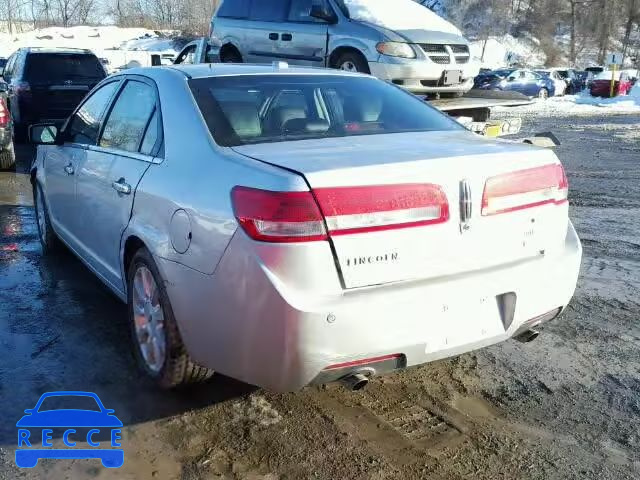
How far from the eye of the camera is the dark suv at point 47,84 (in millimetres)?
12289

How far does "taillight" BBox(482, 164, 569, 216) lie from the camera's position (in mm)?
2859

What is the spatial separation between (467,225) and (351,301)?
61 centimetres

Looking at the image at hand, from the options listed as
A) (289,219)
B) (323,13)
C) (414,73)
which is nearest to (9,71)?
(323,13)

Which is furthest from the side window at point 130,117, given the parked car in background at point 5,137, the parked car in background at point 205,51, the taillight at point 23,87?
the taillight at point 23,87

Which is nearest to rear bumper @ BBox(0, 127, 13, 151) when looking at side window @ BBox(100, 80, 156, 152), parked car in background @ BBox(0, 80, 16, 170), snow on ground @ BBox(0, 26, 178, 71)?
parked car in background @ BBox(0, 80, 16, 170)

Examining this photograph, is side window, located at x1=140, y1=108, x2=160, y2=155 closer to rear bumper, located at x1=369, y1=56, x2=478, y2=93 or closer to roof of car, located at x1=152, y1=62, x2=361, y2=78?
roof of car, located at x1=152, y1=62, x2=361, y2=78

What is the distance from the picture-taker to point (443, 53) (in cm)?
883

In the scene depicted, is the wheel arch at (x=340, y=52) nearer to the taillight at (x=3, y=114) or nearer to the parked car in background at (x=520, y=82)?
the taillight at (x=3, y=114)

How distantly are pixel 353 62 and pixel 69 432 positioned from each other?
688cm

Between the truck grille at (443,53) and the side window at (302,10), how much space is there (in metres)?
1.57

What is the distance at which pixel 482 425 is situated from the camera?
3127 mm

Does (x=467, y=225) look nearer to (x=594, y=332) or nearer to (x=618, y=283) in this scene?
(x=594, y=332)

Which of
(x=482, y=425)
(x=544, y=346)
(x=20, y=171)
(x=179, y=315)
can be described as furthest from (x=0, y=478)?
(x=20, y=171)

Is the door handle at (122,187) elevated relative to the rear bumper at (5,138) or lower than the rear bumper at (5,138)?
elevated
